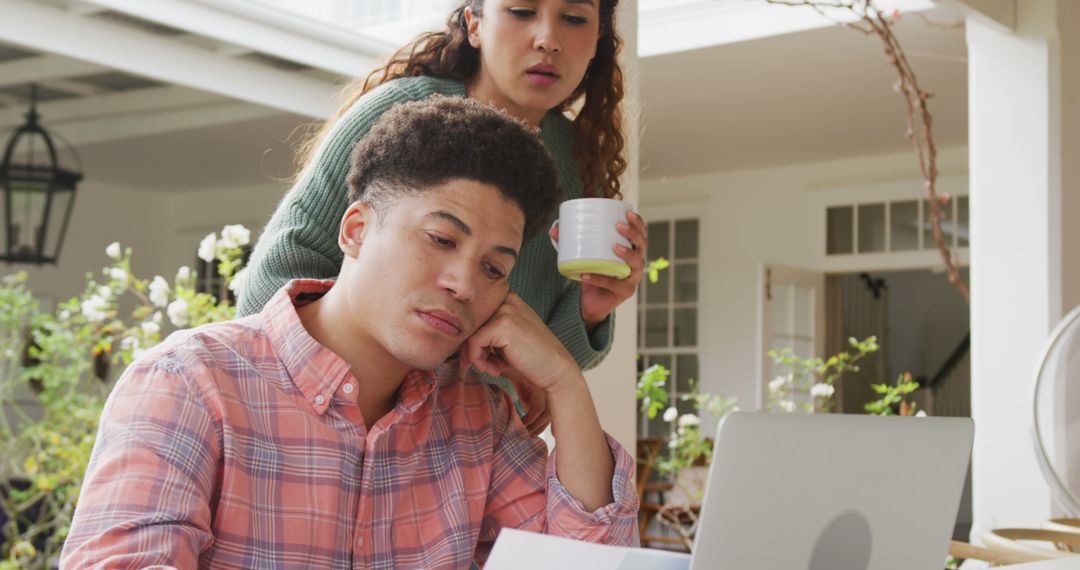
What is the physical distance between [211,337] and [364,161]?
254 millimetres

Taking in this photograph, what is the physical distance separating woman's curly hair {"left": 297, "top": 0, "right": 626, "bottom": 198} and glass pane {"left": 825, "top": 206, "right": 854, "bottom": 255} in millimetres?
7179

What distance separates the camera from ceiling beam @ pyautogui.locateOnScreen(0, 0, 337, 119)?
16.2 ft

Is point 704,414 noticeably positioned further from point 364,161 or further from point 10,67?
point 364,161

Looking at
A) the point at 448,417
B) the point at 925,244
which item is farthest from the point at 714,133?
the point at 448,417

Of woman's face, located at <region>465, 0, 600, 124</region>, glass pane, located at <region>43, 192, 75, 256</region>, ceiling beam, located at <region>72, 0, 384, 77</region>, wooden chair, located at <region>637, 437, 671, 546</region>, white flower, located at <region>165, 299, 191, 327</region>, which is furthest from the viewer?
wooden chair, located at <region>637, 437, 671, 546</region>

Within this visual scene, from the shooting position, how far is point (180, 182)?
10.4 metres

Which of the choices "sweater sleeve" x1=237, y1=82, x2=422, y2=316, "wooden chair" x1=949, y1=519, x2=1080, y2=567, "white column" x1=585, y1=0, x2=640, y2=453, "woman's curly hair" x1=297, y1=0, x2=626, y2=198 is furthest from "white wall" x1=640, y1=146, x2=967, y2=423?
"sweater sleeve" x1=237, y1=82, x2=422, y2=316

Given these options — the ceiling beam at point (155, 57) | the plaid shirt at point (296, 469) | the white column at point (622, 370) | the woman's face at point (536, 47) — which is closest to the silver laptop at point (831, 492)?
the plaid shirt at point (296, 469)

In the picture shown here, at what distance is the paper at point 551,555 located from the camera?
3.14ft

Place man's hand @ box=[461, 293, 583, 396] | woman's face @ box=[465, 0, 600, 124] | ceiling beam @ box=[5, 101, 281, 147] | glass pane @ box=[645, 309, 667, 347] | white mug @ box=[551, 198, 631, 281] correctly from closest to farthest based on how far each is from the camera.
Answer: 1. man's hand @ box=[461, 293, 583, 396]
2. white mug @ box=[551, 198, 631, 281]
3. woman's face @ box=[465, 0, 600, 124]
4. ceiling beam @ box=[5, 101, 281, 147]
5. glass pane @ box=[645, 309, 667, 347]

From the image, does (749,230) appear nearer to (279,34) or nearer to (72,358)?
(279,34)

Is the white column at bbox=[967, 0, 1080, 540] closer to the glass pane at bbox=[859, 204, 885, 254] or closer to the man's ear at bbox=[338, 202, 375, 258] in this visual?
the man's ear at bbox=[338, 202, 375, 258]

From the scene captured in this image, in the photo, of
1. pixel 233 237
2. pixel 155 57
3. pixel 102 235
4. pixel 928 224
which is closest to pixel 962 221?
pixel 928 224

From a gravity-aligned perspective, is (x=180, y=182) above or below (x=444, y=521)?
above
